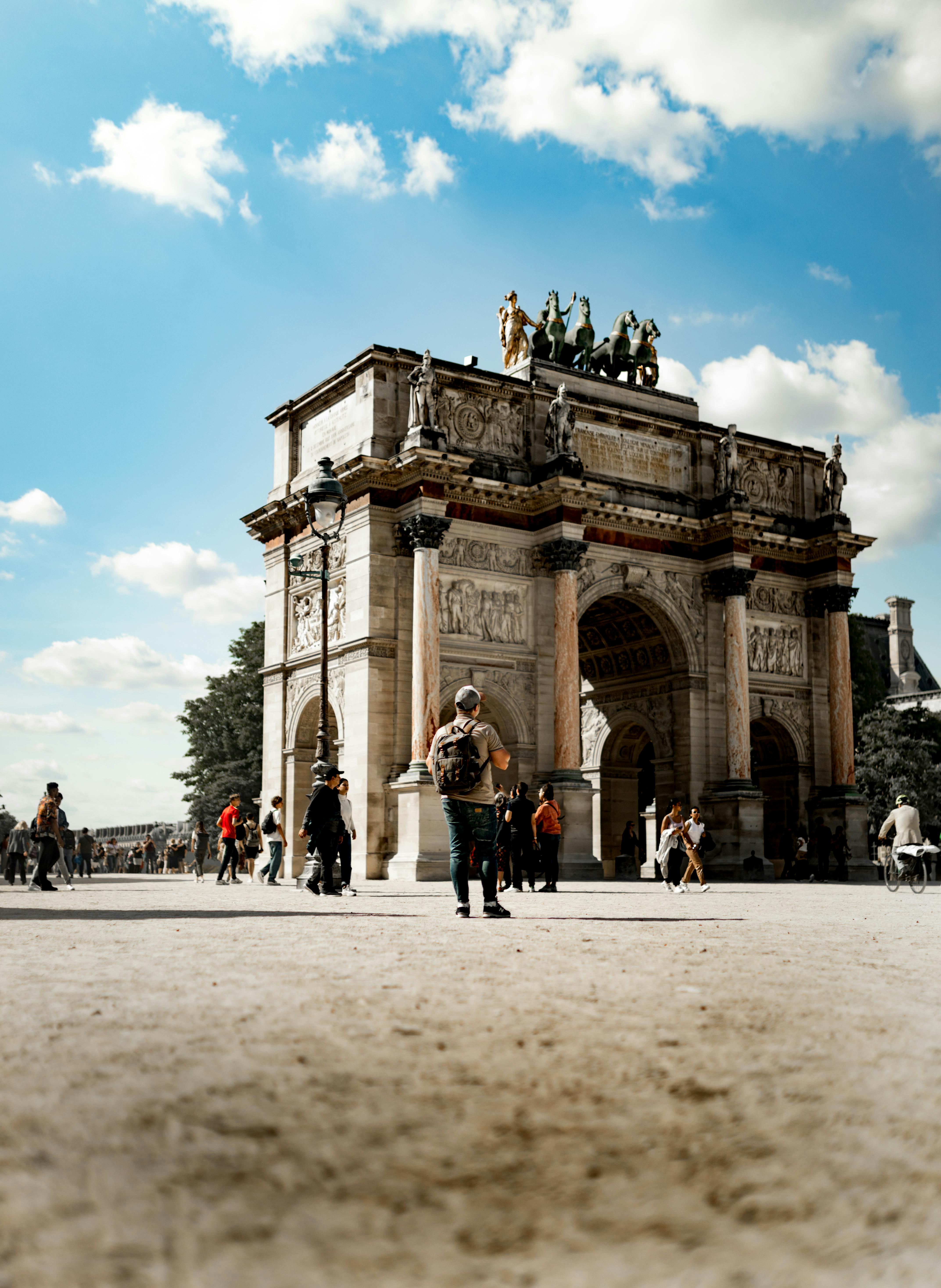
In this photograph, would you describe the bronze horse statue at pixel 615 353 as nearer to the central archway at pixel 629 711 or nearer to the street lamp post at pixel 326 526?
the central archway at pixel 629 711

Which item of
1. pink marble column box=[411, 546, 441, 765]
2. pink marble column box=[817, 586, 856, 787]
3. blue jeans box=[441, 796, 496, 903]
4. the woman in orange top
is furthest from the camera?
pink marble column box=[817, 586, 856, 787]

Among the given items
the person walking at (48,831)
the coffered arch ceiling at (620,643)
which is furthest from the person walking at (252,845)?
the coffered arch ceiling at (620,643)

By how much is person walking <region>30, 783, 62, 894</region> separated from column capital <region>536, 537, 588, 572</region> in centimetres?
1541

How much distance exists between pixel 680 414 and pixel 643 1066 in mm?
35099

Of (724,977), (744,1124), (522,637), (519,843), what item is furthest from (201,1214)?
(522,637)

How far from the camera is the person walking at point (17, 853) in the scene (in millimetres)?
30453

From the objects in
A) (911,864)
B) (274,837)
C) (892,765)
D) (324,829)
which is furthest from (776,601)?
(324,829)

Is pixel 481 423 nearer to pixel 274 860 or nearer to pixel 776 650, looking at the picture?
pixel 776 650

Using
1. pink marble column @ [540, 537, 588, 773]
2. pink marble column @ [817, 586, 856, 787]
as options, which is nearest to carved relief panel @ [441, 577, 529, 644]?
pink marble column @ [540, 537, 588, 773]

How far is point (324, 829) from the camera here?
17.9 m

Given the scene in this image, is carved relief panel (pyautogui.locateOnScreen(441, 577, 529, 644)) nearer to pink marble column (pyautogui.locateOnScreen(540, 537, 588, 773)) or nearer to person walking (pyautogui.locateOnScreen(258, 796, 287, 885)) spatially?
pink marble column (pyautogui.locateOnScreen(540, 537, 588, 773))

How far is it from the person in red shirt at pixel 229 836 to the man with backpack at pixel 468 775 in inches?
629

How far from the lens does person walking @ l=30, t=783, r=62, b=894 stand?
20938 millimetres

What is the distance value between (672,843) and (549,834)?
8.97 ft
